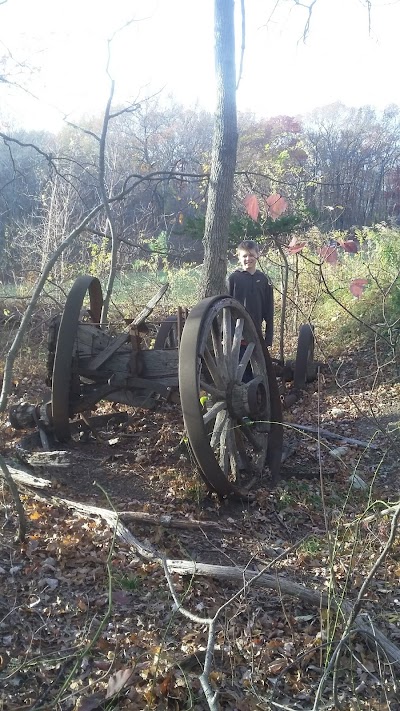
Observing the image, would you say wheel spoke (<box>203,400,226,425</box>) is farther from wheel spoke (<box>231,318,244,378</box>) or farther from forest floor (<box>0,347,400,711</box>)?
forest floor (<box>0,347,400,711</box>)

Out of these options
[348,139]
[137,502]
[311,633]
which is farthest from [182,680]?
[348,139]

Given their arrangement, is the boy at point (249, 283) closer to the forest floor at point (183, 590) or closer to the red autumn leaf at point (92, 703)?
the forest floor at point (183, 590)

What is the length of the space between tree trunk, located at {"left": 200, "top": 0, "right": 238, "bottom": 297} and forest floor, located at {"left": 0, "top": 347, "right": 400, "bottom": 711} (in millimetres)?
2445

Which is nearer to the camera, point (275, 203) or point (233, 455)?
point (233, 455)

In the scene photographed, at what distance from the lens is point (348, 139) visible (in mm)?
26344

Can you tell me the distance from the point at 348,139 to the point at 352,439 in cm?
2287

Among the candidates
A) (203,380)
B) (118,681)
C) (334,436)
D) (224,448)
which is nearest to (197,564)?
(118,681)

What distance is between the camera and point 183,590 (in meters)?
3.65

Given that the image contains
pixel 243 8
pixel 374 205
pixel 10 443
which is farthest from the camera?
pixel 374 205

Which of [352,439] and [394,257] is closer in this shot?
[352,439]

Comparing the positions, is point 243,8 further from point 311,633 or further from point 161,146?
point 161,146

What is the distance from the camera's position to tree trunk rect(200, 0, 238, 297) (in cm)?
716

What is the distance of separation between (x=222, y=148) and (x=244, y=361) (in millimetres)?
3096

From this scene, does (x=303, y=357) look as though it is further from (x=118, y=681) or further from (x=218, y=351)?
(x=118, y=681)
